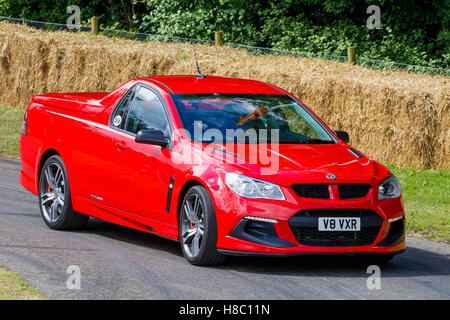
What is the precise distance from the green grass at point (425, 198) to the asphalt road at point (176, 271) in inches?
27.7

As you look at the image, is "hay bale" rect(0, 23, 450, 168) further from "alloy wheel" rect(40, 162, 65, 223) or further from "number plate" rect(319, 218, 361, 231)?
"number plate" rect(319, 218, 361, 231)

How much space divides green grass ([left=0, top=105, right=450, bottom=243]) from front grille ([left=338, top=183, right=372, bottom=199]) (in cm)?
258

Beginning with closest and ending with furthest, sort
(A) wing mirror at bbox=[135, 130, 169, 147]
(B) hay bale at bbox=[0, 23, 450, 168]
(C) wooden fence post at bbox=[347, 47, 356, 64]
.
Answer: (A) wing mirror at bbox=[135, 130, 169, 147] < (B) hay bale at bbox=[0, 23, 450, 168] < (C) wooden fence post at bbox=[347, 47, 356, 64]

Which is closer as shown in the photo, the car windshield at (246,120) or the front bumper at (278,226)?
the front bumper at (278,226)

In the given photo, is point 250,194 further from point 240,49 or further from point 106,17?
point 106,17

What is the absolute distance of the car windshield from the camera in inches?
368

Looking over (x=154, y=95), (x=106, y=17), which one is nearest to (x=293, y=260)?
(x=154, y=95)

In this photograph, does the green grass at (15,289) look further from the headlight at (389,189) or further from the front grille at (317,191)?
the headlight at (389,189)

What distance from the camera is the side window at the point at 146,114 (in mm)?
9656

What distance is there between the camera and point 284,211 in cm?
838

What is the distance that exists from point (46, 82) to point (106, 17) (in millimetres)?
13826
